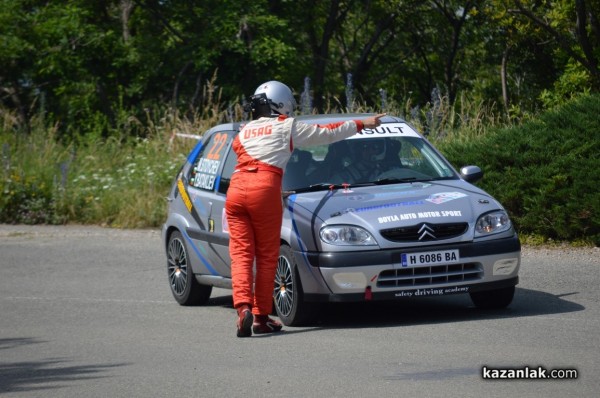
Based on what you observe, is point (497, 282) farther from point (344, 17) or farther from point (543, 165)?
point (344, 17)

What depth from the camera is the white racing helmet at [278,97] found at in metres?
9.80

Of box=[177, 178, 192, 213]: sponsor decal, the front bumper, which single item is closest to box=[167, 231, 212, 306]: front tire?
box=[177, 178, 192, 213]: sponsor decal

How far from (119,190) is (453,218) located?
1186 centimetres

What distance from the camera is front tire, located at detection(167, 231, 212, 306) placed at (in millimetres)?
11820

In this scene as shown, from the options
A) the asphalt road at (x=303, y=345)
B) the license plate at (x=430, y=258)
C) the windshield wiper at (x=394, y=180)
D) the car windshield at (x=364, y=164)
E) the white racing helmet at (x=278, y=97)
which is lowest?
the asphalt road at (x=303, y=345)

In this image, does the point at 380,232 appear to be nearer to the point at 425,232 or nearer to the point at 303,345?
the point at 425,232

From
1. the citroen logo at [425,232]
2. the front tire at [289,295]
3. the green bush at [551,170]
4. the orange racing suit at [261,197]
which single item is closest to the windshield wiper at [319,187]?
the front tire at [289,295]

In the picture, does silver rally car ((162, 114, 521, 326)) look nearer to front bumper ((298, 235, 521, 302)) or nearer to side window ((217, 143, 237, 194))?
front bumper ((298, 235, 521, 302))

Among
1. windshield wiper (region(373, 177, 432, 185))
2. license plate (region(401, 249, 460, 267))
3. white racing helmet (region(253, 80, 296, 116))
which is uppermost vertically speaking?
white racing helmet (region(253, 80, 296, 116))

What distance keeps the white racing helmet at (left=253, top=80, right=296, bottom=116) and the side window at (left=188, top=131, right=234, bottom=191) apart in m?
1.86

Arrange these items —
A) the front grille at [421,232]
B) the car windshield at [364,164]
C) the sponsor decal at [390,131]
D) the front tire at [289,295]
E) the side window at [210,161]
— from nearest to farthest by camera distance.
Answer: the front grille at [421,232]
the front tire at [289,295]
the car windshield at [364,164]
the sponsor decal at [390,131]
the side window at [210,161]

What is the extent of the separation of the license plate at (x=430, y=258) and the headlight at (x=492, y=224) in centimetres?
29

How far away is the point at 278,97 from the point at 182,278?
9.30ft

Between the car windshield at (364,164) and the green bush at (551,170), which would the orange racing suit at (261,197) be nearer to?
the car windshield at (364,164)
